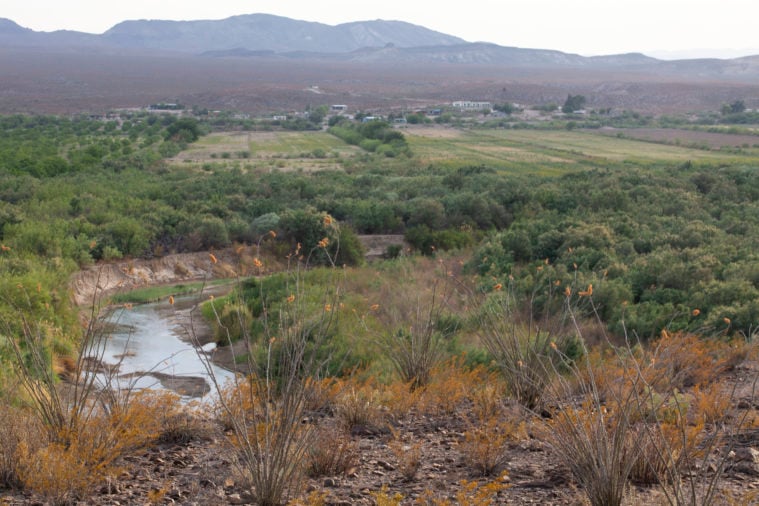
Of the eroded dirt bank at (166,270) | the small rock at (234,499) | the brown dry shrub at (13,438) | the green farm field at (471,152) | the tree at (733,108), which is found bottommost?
the eroded dirt bank at (166,270)

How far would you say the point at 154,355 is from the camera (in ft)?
54.3

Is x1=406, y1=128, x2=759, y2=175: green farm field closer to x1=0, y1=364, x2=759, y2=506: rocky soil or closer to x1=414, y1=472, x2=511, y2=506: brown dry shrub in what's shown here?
x1=0, y1=364, x2=759, y2=506: rocky soil

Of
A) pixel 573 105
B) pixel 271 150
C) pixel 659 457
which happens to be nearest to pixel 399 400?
pixel 659 457

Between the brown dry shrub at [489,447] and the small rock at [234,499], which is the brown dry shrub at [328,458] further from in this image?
the brown dry shrub at [489,447]

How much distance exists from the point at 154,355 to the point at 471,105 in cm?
11853

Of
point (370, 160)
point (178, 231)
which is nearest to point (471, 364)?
point (178, 231)

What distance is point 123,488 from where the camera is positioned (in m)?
5.96

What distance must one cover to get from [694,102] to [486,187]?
10585cm

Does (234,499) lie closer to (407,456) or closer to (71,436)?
(407,456)

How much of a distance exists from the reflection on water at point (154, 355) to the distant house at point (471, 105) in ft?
355

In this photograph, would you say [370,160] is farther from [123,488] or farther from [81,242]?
[123,488]

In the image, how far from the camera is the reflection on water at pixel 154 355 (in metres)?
14.0

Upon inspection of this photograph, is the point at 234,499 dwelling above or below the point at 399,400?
above

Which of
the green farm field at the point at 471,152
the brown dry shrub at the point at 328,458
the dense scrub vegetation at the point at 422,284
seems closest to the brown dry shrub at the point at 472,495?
the dense scrub vegetation at the point at 422,284
